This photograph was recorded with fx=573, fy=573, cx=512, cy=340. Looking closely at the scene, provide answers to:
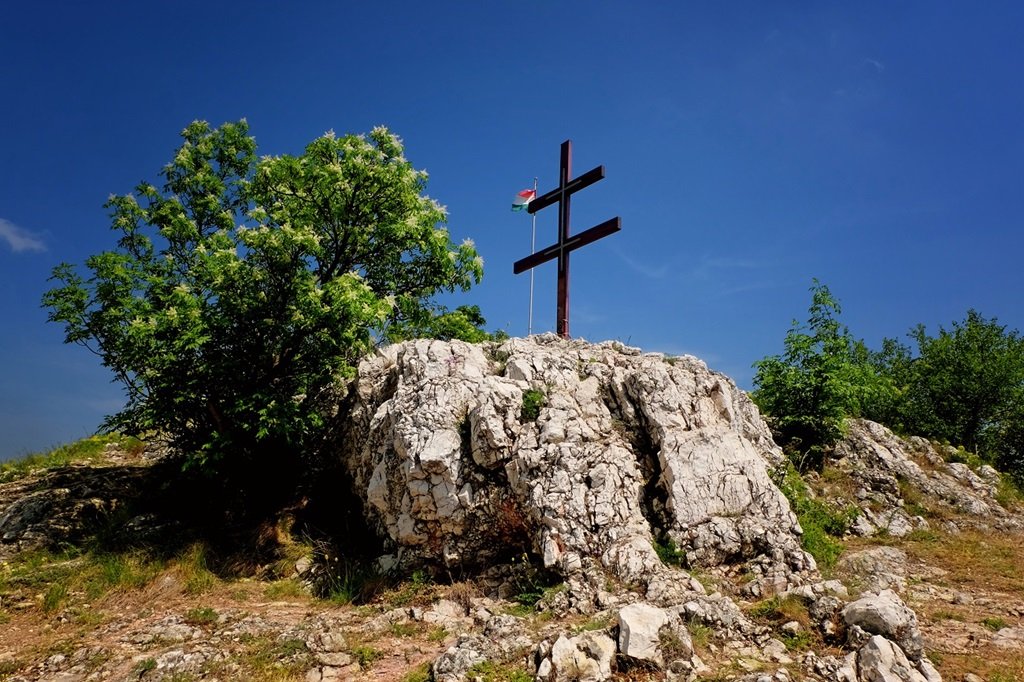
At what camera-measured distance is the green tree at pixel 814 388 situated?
18.5 metres

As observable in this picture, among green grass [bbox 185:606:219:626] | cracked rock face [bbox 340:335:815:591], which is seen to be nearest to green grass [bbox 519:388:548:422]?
cracked rock face [bbox 340:335:815:591]

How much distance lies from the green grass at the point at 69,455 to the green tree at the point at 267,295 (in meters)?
7.00

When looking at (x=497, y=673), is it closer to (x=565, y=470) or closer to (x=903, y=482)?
(x=565, y=470)

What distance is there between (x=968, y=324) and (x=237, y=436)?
3500 centimetres

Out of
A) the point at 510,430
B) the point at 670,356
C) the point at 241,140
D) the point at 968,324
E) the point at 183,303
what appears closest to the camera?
the point at 510,430

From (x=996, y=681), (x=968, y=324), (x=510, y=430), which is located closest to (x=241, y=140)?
(x=510, y=430)

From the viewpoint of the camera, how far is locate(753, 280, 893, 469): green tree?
18.5m

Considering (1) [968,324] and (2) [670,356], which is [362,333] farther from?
(1) [968,324]

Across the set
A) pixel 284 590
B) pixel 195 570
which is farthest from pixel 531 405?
pixel 195 570

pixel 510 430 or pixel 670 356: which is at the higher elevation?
pixel 670 356

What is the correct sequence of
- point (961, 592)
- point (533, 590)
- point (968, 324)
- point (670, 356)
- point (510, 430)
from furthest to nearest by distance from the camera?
1. point (968, 324)
2. point (670, 356)
3. point (510, 430)
4. point (961, 592)
5. point (533, 590)

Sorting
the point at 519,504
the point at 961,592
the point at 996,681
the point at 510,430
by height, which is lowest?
the point at 996,681

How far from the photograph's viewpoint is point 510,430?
41.2 ft

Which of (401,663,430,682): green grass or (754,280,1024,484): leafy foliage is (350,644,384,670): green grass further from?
(754,280,1024,484): leafy foliage
